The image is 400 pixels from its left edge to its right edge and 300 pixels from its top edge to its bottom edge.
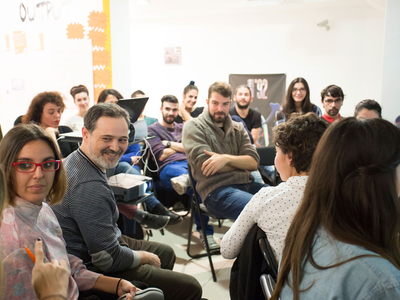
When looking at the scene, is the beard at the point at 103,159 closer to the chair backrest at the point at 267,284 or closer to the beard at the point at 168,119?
the chair backrest at the point at 267,284

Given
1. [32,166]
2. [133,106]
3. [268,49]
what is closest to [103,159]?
[32,166]

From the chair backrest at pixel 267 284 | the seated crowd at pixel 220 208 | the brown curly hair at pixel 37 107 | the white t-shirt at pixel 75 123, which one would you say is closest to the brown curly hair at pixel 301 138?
the seated crowd at pixel 220 208

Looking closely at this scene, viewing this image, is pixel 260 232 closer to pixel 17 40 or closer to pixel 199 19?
pixel 17 40

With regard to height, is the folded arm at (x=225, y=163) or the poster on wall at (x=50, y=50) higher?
the poster on wall at (x=50, y=50)

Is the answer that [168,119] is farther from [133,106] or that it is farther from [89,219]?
[89,219]

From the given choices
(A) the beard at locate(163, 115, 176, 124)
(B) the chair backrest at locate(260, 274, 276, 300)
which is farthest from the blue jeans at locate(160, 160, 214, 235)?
(B) the chair backrest at locate(260, 274, 276, 300)

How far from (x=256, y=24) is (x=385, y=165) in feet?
19.9

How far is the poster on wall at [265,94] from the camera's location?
6.38 metres

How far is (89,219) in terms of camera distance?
146 centimetres

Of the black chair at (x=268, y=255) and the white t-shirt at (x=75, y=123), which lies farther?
the white t-shirt at (x=75, y=123)

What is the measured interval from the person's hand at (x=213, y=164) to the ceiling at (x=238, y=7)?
403cm

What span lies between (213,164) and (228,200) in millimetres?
288

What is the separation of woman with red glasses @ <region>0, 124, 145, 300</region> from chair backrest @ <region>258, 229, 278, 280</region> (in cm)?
55

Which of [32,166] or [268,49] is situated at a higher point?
[268,49]
